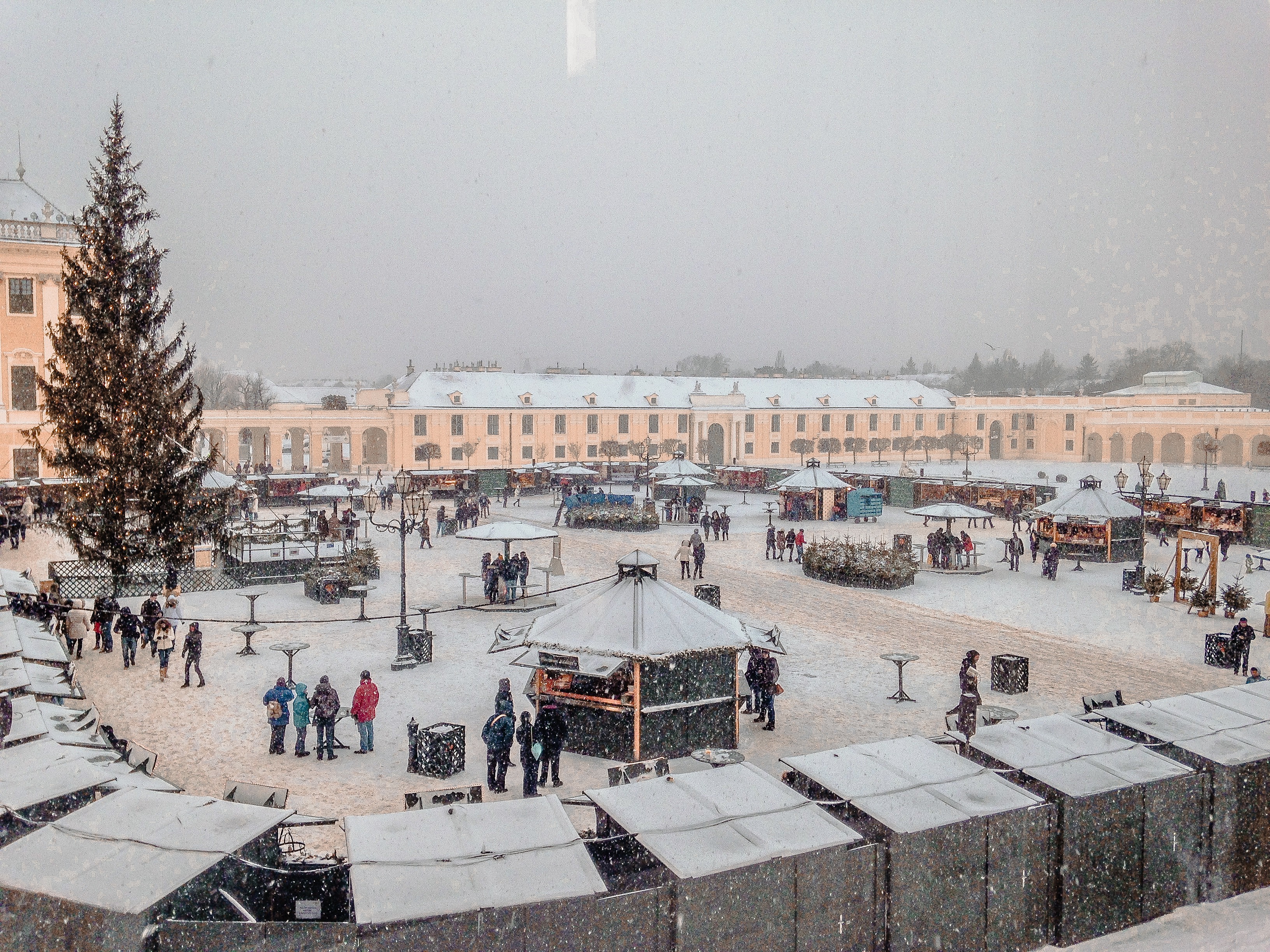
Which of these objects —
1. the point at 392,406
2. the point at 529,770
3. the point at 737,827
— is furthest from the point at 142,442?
the point at 392,406

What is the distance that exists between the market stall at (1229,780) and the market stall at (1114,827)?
0.20 meters

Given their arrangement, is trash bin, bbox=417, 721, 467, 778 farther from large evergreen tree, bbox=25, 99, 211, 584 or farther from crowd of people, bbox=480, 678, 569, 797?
large evergreen tree, bbox=25, 99, 211, 584

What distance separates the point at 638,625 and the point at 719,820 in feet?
17.2

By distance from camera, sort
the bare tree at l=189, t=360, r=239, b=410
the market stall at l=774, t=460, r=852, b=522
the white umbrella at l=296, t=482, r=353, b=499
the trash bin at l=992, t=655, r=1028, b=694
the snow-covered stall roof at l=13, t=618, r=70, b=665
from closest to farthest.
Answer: the snow-covered stall roof at l=13, t=618, r=70, b=665 < the trash bin at l=992, t=655, r=1028, b=694 < the white umbrella at l=296, t=482, r=353, b=499 < the market stall at l=774, t=460, r=852, b=522 < the bare tree at l=189, t=360, r=239, b=410

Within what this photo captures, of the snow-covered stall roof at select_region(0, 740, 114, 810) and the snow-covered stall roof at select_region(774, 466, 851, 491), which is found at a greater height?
the snow-covered stall roof at select_region(774, 466, 851, 491)

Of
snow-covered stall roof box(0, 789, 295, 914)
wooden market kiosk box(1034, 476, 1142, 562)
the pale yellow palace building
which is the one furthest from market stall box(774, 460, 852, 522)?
snow-covered stall roof box(0, 789, 295, 914)

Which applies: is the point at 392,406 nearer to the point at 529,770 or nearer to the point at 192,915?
the point at 529,770

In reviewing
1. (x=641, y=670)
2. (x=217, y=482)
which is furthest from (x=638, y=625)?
(x=217, y=482)

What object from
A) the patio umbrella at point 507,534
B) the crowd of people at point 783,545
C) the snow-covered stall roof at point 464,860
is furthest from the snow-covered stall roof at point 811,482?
the snow-covered stall roof at point 464,860

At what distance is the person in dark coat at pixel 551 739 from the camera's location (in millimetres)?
10328

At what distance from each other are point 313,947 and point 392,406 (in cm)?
5611

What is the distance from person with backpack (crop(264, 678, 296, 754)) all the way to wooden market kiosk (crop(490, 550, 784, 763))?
2796mm

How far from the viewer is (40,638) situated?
12906 mm

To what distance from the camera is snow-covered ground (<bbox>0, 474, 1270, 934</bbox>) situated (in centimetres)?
1103
